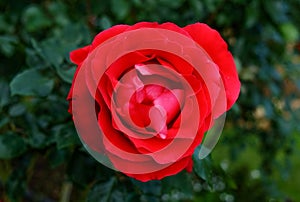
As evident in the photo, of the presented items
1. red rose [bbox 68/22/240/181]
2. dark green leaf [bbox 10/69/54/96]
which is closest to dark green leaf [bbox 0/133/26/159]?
dark green leaf [bbox 10/69/54/96]

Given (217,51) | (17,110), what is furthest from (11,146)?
(217,51)

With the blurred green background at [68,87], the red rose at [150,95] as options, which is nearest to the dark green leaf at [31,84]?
the blurred green background at [68,87]

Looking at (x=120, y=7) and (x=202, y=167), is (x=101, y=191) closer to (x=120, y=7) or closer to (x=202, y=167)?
(x=202, y=167)

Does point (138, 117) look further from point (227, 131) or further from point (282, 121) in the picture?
point (227, 131)

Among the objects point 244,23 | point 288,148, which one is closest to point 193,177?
point 244,23

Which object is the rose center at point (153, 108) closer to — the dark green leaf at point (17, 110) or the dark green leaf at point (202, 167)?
the dark green leaf at point (202, 167)

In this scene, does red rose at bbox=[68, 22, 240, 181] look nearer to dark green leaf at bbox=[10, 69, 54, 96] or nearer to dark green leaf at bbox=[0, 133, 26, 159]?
dark green leaf at bbox=[10, 69, 54, 96]
